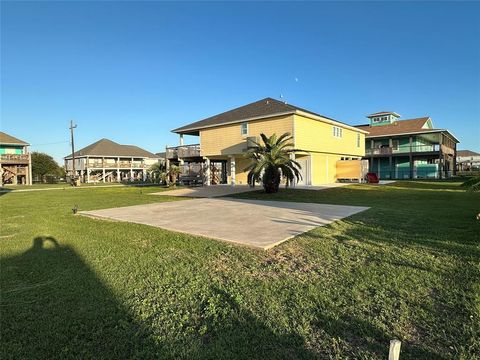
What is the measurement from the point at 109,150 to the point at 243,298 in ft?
196

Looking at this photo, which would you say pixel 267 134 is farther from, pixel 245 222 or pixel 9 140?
pixel 9 140

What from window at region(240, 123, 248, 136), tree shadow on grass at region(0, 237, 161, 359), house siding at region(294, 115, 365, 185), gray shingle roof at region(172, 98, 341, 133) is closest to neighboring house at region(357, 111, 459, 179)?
house siding at region(294, 115, 365, 185)

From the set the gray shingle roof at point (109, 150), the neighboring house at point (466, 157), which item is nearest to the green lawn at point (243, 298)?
the gray shingle roof at point (109, 150)

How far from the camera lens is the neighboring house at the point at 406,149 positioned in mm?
36594

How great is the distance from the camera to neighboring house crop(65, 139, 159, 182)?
180 feet

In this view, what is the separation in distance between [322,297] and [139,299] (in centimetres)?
219

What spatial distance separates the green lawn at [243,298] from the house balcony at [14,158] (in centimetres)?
4167

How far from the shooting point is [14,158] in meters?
40.2

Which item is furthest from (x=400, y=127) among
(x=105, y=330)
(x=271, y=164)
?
(x=105, y=330)

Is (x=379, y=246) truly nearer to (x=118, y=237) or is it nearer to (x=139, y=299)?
(x=139, y=299)

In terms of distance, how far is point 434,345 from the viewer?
2.68 metres

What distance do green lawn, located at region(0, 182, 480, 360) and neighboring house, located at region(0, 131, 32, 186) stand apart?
1662 inches

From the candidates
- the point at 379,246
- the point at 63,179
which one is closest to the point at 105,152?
the point at 63,179

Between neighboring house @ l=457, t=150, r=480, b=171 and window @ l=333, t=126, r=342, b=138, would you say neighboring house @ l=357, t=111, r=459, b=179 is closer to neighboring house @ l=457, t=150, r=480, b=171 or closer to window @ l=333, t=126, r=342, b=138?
window @ l=333, t=126, r=342, b=138
